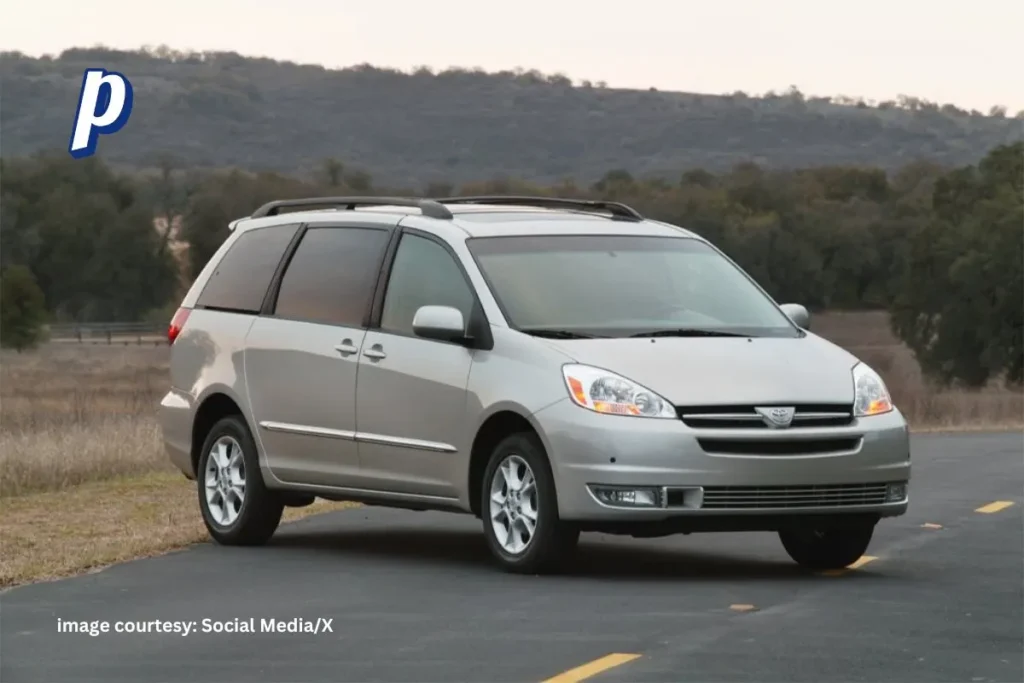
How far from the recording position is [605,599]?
11031mm

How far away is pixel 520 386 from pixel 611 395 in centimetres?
55

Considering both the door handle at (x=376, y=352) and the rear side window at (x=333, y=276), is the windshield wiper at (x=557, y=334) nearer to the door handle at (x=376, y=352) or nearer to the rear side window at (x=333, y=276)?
the door handle at (x=376, y=352)

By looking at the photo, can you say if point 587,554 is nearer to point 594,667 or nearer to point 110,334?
point 594,667

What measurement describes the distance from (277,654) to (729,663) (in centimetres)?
178

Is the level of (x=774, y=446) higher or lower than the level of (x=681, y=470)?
higher

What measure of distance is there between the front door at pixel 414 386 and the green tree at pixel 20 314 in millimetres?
74232

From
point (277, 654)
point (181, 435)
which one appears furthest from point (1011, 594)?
point (181, 435)

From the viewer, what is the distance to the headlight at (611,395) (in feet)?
38.2

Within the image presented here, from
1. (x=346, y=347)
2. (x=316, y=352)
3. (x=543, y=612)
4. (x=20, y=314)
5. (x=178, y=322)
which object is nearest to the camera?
(x=543, y=612)

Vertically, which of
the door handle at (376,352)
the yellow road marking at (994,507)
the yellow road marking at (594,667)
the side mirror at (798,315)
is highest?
the side mirror at (798,315)

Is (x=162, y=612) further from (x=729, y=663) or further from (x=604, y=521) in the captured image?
(x=729, y=663)

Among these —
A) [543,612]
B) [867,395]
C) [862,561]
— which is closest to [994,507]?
[862,561]

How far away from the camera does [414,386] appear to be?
1280 cm

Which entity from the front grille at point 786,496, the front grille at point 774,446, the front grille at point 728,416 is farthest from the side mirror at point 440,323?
the front grille at point 786,496
